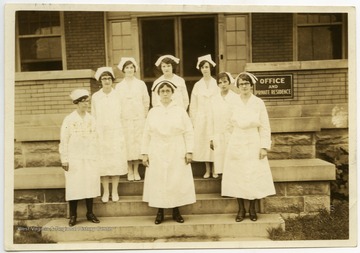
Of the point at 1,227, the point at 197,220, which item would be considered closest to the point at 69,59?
the point at 1,227

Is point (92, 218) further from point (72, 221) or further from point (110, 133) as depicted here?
point (110, 133)

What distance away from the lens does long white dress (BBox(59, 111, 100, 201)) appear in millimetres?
3252

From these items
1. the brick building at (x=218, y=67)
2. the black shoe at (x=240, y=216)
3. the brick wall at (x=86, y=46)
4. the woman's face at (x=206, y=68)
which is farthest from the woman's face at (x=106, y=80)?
the black shoe at (x=240, y=216)

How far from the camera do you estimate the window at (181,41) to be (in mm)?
4160

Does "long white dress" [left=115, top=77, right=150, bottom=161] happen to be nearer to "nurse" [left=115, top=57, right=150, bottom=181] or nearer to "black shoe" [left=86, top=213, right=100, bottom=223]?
"nurse" [left=115, top=57, right=150, bottom=181]

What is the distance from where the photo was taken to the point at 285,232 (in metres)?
3.24

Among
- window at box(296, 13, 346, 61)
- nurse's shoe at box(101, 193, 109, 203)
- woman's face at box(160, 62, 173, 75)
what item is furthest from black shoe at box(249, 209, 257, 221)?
window at box(296, 13, 346, 61)

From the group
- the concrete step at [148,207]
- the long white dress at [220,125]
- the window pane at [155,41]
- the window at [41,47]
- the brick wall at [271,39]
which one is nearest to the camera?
the concrete step at [148,207]

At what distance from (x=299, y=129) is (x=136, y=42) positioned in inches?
80.7

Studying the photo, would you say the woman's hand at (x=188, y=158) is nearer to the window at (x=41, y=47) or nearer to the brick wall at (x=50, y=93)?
the brick wall at (x=50, y=93)

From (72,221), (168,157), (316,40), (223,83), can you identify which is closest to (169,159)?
(168,157)

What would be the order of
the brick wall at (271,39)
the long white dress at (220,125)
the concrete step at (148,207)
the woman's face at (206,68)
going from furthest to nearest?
the brick wall at (271,39)
the woman's face at (206,68)
the long white dress at (220,125)
the concrete step at (148,207)

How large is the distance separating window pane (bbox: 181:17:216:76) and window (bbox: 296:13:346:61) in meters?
0.92

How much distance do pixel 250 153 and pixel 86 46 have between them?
2315mm
